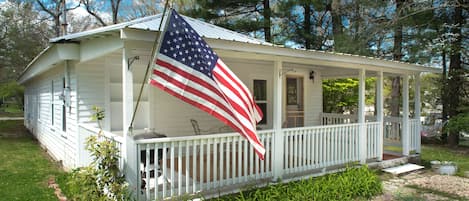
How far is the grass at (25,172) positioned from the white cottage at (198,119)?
1.47ft

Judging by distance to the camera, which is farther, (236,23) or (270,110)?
(236,23)

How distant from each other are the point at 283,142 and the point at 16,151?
8547 millimetres

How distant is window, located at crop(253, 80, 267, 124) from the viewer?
842cm

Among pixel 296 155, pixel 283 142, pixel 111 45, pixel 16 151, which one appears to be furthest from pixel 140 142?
pixel 16 151

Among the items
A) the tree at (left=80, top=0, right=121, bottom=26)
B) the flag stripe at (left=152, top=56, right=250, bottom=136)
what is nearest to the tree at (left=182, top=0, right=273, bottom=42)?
the tree at (left=80, top=0, right=121, bottom=26)

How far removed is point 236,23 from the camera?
13.7m

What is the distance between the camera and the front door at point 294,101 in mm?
9305

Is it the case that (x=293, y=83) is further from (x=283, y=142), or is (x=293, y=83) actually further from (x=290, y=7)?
(x=290, y=7)

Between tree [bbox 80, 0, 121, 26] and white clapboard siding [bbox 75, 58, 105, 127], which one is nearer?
white clapboard siding [bbox 75, 58, 105, 127]

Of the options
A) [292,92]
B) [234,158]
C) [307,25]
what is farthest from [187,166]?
[307,25]

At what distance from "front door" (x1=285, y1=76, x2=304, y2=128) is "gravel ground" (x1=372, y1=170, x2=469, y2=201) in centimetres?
333

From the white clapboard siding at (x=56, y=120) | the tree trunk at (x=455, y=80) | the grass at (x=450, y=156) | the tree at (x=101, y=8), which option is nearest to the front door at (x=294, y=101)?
the grass at (x=450, y=156)

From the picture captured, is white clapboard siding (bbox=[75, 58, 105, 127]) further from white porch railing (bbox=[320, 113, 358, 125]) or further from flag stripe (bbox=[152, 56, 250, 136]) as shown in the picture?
white porch railing (bbox=[320, 113, 358, 125])

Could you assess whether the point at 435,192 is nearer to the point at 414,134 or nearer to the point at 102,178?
the point at 414,134
